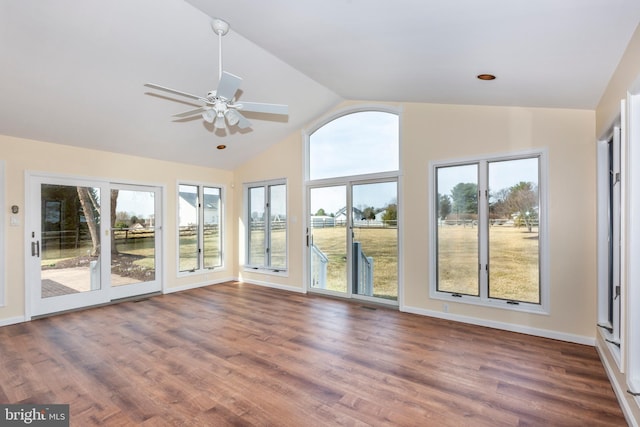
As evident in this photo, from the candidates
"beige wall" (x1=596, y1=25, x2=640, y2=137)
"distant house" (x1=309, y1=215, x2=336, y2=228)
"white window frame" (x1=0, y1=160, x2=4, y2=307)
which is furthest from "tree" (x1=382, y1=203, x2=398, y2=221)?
"white window frame" (x1=0, y1=160, x2=4, y2=307)

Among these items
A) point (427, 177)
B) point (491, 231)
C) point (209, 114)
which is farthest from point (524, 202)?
point (209, 114)

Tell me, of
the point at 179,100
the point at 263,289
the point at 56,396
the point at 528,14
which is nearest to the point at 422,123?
the point at 528,14

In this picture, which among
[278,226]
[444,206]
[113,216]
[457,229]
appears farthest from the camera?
[278,226]

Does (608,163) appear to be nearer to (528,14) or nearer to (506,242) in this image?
(506,242)

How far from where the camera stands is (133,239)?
5535 mm

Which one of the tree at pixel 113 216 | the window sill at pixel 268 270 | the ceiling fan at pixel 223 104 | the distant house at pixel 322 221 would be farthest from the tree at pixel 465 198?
the tree at pixel 113 216

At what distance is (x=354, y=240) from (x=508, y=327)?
8.24 feet

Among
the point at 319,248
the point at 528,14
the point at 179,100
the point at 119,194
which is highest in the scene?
the point at 179,100

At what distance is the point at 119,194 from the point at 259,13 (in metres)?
4.28

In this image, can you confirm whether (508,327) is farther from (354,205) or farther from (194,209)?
(194,209)

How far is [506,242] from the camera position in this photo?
3951 millimetres

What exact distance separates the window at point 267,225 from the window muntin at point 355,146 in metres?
1.02

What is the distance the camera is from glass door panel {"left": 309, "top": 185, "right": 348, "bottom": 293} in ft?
18.0

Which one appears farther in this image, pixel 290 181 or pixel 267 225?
pixel 267 225
